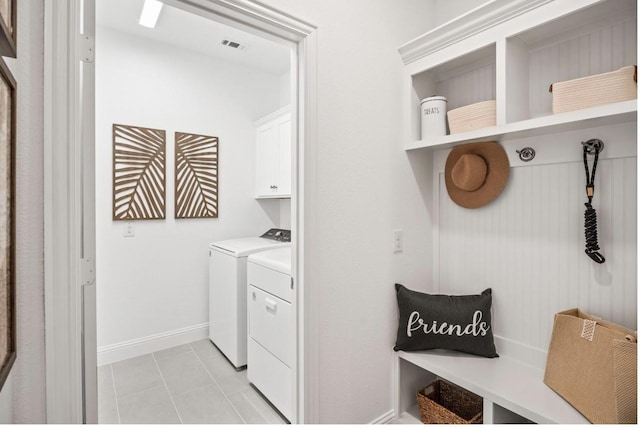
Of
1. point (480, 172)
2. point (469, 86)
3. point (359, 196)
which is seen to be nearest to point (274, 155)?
point (359, 196)

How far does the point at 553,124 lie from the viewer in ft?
4.22

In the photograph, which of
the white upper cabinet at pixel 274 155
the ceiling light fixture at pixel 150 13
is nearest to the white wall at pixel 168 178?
the white upper cabinet at pixel 274 155

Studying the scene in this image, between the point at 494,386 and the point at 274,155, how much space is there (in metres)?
2.37

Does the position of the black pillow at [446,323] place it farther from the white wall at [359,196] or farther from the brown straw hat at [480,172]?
the brown straw hat at [480,172]

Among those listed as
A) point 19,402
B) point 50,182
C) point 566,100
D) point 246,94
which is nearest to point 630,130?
point 566,100

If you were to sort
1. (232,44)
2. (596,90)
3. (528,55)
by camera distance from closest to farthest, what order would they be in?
(596,90), (528,55), (232,44)

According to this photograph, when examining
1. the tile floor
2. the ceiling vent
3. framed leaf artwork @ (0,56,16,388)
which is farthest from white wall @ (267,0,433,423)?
the ceiling vent

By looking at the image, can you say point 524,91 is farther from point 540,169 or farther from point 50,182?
point 50,182

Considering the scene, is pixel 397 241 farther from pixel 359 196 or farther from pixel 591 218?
pixel 591 218

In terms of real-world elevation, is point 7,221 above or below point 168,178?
below

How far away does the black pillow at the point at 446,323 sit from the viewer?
1.66 m

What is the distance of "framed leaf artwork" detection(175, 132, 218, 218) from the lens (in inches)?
117

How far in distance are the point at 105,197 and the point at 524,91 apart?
289 cm

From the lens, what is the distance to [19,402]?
0.91m
